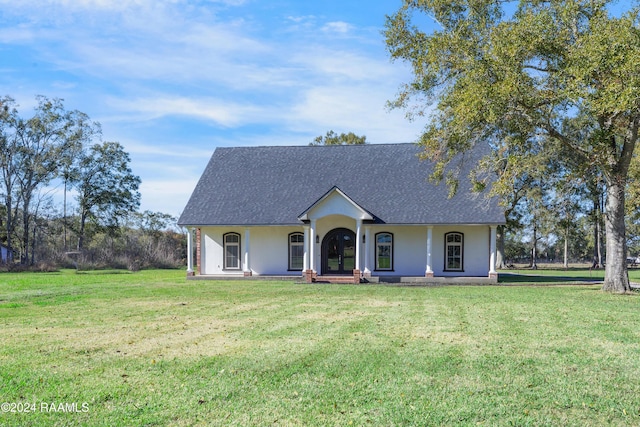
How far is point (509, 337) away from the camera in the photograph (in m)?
9.55

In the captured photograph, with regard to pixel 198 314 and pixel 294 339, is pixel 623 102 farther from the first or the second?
pixel 198 314

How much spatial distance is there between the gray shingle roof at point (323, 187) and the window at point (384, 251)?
1.18m

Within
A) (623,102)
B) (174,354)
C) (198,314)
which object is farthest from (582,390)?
(623,102)

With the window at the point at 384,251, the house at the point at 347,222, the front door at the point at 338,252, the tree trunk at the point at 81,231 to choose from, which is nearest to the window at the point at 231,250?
the house at the point at 347,222

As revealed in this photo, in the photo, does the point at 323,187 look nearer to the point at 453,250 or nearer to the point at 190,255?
the point at 453,250

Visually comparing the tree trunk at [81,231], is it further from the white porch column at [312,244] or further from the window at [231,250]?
the white porch column at [312,244]

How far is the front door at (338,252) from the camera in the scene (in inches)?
1056

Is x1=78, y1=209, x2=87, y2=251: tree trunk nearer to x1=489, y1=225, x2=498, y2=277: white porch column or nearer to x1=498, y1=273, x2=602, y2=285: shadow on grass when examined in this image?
x1=498, y1=273, x2=602, y2=285: shadow on grass

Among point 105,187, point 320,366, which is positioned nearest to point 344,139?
point 105,187

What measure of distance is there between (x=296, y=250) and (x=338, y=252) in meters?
2.06

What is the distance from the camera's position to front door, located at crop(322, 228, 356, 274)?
88.0 feet

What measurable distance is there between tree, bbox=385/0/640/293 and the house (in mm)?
5261

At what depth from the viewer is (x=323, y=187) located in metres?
28.1

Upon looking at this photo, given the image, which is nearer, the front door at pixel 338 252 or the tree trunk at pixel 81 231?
the front door at pixel 338 252
